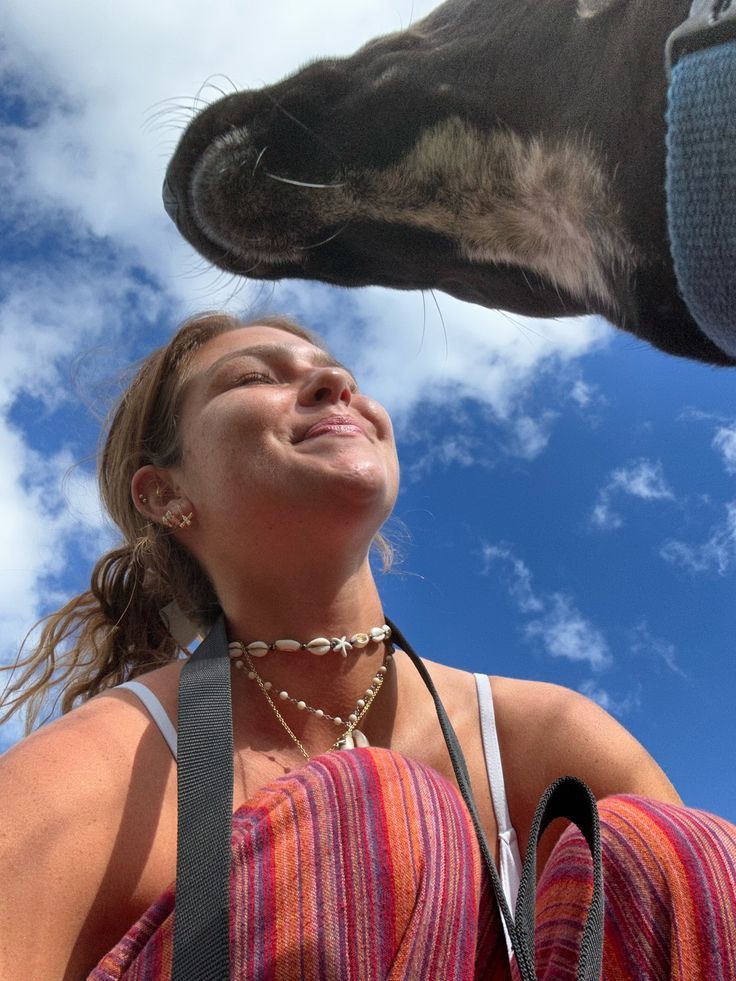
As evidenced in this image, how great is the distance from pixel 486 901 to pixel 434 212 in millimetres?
776

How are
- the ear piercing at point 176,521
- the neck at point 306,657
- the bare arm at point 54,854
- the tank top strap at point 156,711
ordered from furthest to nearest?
the ear piercing at point 176,521 → the neck at point 306,657 → the tank top strap at point 156,711 → the bare arm at point 54,854

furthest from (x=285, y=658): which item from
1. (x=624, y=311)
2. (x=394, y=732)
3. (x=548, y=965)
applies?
(x=624, y=311)

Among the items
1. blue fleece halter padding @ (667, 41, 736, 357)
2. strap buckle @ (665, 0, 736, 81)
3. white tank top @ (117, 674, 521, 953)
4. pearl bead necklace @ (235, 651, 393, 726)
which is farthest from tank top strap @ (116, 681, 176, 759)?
strap buckle @ (665, 0, 736, 81)

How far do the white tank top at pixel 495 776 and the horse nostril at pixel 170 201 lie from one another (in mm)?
636

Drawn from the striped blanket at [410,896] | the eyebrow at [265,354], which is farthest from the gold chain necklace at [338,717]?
the eyebrow at [265,354]

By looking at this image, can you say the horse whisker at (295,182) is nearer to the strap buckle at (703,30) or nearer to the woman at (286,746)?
the woman at (286,746)

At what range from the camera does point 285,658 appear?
2.96ft

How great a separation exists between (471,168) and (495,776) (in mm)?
686

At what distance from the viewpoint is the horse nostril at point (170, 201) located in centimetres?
112

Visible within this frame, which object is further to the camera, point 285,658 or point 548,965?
point 285,658

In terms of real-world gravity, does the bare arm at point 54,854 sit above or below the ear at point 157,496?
below

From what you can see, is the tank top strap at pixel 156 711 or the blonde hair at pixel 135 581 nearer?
the tank top strap at pixel 156 711

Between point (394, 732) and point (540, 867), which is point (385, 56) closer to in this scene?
point (394, 732)

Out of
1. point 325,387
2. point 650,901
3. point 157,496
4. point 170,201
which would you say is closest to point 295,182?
point 170,201
